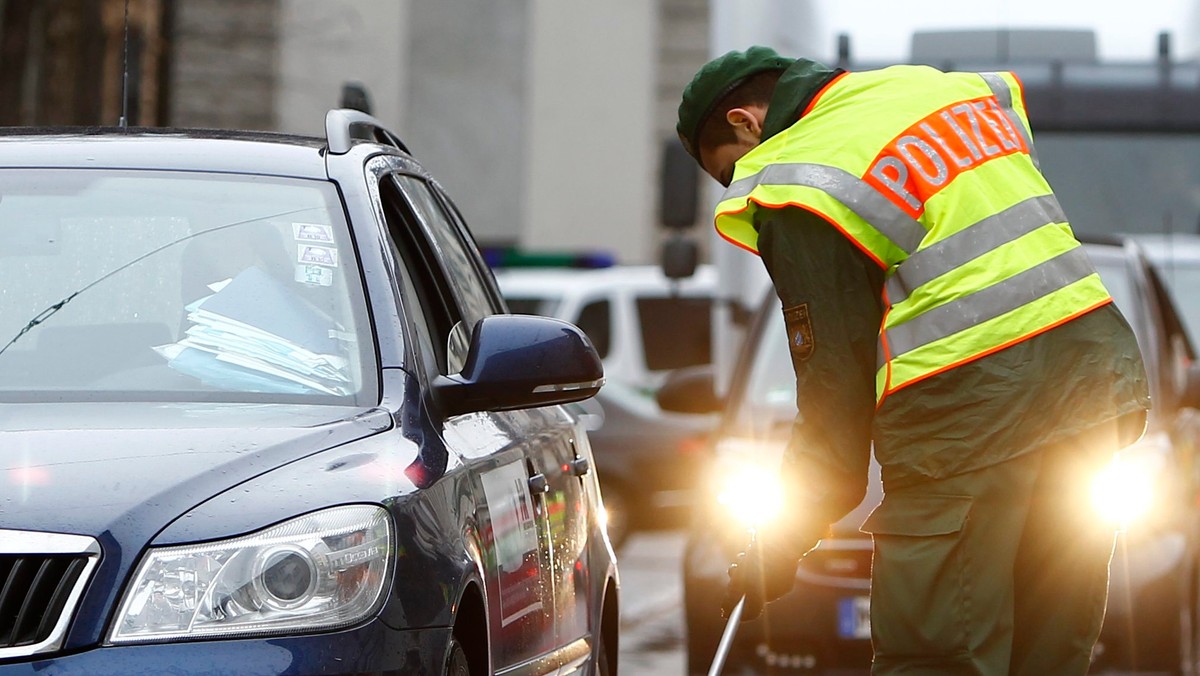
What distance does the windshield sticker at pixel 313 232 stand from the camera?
4.43 metres

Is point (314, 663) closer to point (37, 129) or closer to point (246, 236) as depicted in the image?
point (246, 236)

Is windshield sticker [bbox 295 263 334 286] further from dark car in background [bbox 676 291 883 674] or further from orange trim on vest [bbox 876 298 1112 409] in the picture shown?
dark car in background [bbox 676 291 883 674]

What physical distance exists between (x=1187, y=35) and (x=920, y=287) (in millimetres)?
7804

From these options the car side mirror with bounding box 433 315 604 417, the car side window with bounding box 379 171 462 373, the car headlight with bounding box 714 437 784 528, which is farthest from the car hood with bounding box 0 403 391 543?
the car headlight with bounding box 714 437 784 528

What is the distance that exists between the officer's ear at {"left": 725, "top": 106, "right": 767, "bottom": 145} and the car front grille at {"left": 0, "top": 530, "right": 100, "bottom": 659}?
1570 millimetres

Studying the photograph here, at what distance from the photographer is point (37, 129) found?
4.93 m

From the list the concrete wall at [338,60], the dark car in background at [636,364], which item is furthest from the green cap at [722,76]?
the concrete wall at [338,60]

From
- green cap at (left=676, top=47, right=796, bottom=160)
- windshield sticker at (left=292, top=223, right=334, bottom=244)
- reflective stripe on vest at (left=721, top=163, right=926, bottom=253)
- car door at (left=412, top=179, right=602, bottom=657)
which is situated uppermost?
green cap at (left=676, top=47, right=796, bottom=160)

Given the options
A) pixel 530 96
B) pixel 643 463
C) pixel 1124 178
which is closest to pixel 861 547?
pixel 1124 178

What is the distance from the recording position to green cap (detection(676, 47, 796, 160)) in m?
4.41

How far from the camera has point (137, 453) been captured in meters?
3.61

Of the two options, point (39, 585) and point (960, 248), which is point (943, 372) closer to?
point (960, 248)

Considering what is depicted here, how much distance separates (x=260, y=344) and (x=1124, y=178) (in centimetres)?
791

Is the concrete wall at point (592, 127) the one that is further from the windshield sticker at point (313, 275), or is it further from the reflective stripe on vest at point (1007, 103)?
the windshield sticker at point (313, 275)
